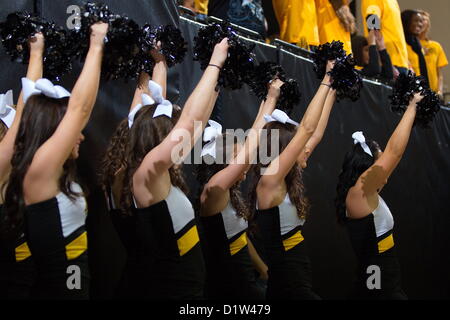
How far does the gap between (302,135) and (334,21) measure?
2.33 metres

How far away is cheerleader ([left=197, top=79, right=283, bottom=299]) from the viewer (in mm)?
3319

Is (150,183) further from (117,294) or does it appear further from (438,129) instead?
(438,129)

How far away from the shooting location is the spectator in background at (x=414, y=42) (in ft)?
21.8

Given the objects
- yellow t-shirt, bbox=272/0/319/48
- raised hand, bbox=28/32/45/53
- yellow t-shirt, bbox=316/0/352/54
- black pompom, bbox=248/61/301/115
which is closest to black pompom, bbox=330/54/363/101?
black pompom, bbox=248/61/301/115

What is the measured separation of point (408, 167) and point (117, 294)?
3.45 m

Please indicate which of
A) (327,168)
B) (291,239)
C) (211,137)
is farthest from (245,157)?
(327,168)

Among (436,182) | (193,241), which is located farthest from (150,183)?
(436,182)

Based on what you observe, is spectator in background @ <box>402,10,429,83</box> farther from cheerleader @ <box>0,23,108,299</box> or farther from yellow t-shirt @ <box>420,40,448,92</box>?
cheerleader @ <box>0,23,108,299</box>

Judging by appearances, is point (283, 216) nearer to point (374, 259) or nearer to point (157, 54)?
point (374, 259)

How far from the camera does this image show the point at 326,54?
3355mm

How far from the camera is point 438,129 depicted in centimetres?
608

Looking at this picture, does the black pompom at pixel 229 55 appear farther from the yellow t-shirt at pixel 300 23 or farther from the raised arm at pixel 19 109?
the yellow t-shirt at pixel 300 23

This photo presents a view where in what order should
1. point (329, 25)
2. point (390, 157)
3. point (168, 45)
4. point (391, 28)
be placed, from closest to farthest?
1. point (168, 45)
2. point (390, 157)
3. point (329, 25)
4. point (391, 28)
